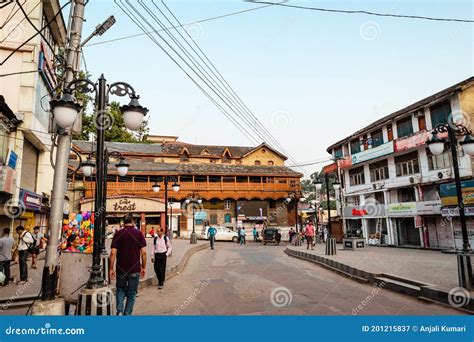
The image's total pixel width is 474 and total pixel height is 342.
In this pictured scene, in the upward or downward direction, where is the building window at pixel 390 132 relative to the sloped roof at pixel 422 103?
downward

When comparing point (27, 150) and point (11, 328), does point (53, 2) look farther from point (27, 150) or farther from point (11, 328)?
point (11, 328)

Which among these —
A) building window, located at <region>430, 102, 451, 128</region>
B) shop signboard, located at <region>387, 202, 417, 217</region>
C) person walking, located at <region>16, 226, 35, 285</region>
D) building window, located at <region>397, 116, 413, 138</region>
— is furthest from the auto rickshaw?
person walking, located at <region>16, 226, 35, 285</region>

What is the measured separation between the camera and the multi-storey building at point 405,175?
21.0 metres

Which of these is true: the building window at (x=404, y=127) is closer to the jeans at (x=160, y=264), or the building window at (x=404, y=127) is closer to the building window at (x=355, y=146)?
→ the building window at (x=355, y=146)

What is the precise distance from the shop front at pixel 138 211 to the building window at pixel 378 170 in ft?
70.4

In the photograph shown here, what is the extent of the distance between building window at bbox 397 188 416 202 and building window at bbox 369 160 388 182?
1848 mm

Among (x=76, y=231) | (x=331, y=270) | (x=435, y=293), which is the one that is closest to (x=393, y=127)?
(x=331, y=270)

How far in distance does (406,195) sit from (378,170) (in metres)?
3.60

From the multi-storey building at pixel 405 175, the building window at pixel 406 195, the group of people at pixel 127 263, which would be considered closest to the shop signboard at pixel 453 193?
the multi-storey building at pixel 405 175

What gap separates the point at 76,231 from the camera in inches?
438

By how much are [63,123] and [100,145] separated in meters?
0.61

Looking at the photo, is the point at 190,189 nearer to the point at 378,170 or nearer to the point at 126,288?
the point at 378,170

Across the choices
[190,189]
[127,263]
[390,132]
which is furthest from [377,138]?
[127,263]

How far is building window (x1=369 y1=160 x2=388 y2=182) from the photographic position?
91.0 ft
